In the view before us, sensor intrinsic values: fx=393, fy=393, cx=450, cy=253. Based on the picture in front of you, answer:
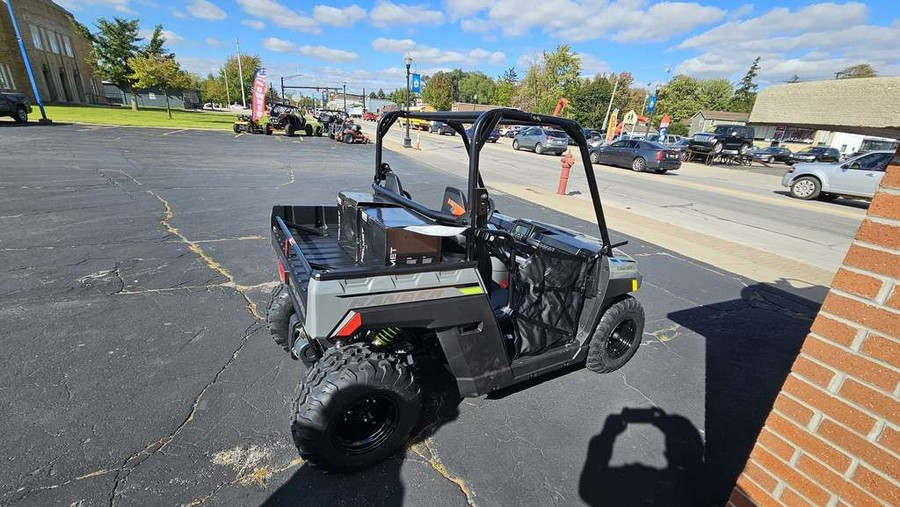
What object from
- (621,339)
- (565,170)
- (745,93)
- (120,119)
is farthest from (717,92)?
(621,339)

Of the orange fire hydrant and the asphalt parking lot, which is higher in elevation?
the orange fire hydrant

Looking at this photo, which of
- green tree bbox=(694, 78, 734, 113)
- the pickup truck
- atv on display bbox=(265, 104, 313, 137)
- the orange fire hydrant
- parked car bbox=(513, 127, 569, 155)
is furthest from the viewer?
green tree bbox=(694, 78, 734, 113)

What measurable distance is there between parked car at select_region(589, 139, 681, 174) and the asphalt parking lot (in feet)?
46.9

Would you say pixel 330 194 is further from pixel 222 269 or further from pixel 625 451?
pixel 625 451

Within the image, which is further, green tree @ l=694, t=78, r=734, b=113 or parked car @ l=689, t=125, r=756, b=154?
green tree @ l=694, t=78, r=734, b=113

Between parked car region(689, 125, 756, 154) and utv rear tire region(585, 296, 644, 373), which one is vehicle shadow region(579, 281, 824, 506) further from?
parked car region(689, 125, 756, 154)

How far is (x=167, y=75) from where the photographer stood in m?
31.8

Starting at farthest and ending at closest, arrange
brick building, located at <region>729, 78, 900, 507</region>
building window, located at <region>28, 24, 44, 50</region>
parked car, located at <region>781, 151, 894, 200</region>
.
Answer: building window, located at <region>28, 24, 44, 50</region>
parked car, located at <region>781, 151, 894, 200</region>
brick building, located at <region>729, 78, 900, 507</region>

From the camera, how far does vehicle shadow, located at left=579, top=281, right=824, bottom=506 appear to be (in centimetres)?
220

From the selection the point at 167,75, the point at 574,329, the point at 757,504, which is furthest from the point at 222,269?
the point at 167,75

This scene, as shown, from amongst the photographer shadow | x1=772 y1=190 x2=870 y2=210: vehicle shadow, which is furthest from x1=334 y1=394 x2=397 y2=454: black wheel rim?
x1=772 y1=190 x2=870 y2=210: vehicle shadow

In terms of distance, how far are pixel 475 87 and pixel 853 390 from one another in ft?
357

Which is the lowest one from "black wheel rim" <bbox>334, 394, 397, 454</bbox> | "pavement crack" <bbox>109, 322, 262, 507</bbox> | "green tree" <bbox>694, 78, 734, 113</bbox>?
"pavement crack" <bbox>109, 322, 262, 507</bbox>

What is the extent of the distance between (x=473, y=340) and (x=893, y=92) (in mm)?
1885
